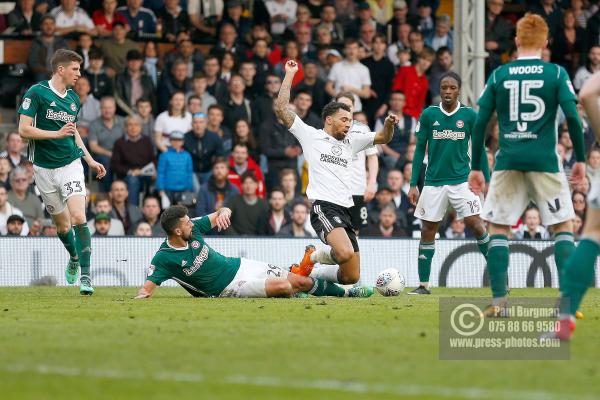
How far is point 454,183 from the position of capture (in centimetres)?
1512

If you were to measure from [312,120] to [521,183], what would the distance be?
462 inches

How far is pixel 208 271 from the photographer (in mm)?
13688

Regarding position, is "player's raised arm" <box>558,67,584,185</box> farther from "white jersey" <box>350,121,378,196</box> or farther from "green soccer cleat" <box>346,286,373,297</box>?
"white jersey" <box>350,121,378,196</box>

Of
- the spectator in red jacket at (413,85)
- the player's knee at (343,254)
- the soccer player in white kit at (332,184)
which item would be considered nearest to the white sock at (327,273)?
the soccer player in white kit at (332,184)

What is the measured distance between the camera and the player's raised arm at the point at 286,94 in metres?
13.3

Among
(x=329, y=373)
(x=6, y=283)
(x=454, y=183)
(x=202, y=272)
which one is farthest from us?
(x=6, y=283)

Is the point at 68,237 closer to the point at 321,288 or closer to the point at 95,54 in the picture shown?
the point at 321,288

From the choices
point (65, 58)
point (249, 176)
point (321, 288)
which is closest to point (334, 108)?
point (321, 288)

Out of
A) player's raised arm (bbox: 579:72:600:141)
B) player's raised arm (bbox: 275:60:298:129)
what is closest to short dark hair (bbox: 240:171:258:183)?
player's raised arm (bbox: 275:60:298:129)

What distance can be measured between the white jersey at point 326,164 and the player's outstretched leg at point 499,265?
11.8 ft

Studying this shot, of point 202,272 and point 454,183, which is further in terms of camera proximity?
point 454,183

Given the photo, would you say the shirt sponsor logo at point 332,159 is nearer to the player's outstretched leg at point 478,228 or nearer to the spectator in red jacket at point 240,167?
the player's outstretched leg at point 478,228

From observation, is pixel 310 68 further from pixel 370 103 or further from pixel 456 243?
pixel 456 243

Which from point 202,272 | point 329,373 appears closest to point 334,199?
point 202,272
